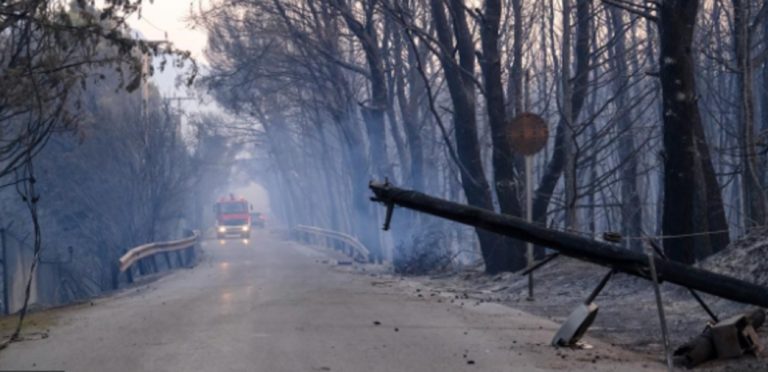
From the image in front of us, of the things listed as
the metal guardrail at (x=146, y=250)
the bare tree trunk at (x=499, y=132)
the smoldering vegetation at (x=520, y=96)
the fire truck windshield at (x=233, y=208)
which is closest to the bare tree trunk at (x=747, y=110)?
the smoldering vegetation at (x=520, y=96)

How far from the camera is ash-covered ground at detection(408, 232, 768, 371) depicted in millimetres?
11750

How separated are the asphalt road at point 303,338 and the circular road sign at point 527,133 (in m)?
2.70

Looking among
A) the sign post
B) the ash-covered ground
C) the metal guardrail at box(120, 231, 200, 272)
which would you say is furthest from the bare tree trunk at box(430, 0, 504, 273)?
the metal guardrail at box(120, 231, 200, 272)

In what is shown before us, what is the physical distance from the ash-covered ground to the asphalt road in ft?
2.20

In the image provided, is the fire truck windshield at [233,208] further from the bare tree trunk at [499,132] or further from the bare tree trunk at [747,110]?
the bare tree trunk at [747,110]

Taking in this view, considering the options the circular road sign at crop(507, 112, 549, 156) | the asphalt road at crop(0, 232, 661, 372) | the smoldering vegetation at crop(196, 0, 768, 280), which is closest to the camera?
the asphalt road at crop(0, 232, 661, 372)

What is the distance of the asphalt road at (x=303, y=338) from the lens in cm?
977

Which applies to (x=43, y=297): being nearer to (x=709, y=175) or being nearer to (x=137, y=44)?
(x=137, y=44)

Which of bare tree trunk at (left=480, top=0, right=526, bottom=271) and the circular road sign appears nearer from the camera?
the circular road sign

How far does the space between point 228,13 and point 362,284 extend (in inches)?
584

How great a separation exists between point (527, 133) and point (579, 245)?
7.62 m

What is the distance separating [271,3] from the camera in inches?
1302

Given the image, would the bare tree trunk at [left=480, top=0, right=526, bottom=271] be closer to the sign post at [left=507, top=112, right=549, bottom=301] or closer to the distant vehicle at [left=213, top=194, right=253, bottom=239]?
the sign post at [left=507, top=112, right=549, bottom=301]

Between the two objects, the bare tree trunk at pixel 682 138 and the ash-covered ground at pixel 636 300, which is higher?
the bare tree trunk at pixel 682 138
